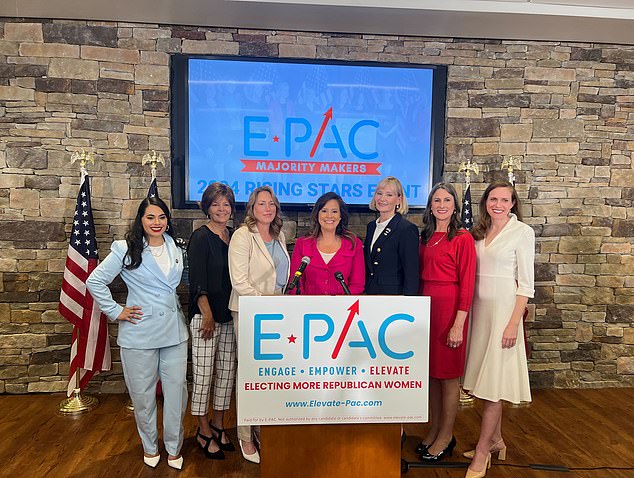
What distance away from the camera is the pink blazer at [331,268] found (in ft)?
8.60

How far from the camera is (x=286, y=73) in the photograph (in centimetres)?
354

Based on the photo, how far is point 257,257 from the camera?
260cm

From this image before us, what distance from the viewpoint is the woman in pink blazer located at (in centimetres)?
263

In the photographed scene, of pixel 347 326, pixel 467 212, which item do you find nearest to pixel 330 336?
pixel 347 326

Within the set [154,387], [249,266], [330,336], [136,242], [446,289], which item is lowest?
[154,387]

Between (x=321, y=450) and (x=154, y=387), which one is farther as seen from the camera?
(x=154, y=387)

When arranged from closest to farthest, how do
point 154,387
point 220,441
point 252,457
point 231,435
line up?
point 154,387 < point 252,457 < point 220,441 < point 231,435

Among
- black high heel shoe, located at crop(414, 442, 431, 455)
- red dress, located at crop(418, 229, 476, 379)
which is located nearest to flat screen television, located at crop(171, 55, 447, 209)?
red dress, located at crop(418, 229, 476, 379)

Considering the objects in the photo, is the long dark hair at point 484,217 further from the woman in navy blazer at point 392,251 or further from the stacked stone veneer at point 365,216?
the stacked stone veneer at point 365,216

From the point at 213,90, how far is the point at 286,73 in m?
0.56

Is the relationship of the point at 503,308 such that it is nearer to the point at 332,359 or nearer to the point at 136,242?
the point at 332,359

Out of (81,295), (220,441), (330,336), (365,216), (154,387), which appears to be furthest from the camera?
(365,216)

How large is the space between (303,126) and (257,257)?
139 centimetres

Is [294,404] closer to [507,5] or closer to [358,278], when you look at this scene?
[358,278]
